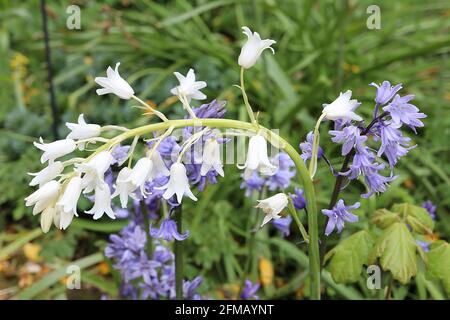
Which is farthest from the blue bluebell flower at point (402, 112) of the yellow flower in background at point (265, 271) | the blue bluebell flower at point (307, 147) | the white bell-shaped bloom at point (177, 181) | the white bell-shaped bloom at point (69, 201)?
the yellow flower in background at point (265, 271)

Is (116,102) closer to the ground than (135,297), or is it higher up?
higher up

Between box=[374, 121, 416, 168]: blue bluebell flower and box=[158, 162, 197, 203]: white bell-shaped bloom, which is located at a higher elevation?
box=[374, 121, 416, 168]: blue bluebell flower

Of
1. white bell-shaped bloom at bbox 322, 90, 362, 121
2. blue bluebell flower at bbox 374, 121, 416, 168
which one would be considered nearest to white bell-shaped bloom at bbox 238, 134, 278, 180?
white bell-shaped bloom at bbox 322, 90, 362, 121

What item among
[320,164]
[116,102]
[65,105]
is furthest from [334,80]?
[65,105]

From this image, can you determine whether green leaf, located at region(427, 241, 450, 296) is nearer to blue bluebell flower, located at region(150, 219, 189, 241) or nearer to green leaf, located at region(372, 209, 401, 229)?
green leaf, located at region(372, 209, 401, 229)

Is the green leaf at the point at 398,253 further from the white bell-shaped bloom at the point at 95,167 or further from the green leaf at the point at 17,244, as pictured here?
the green leaf at the point at 17,244
